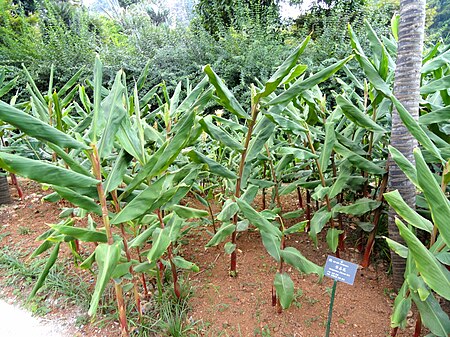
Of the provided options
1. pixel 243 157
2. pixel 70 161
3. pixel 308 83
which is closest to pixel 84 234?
pixel 70 161

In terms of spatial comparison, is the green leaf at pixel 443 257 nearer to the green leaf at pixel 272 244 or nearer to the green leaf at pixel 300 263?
the green leaf at pixel 300 263

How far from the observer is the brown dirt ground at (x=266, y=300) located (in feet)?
4.38

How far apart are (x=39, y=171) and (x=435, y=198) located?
1.08 metres

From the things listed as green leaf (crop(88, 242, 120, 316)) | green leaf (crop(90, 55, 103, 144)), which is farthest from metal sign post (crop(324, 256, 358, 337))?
green leaf (crop(90, 55, 103, 144))

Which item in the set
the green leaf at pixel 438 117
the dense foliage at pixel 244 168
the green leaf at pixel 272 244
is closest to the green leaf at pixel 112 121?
the dense foliage at pixel 244 168

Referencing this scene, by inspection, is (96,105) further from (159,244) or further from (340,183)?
(340,183)

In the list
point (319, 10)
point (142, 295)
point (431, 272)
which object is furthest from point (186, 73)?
point (431, 272)

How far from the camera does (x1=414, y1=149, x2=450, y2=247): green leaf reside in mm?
730

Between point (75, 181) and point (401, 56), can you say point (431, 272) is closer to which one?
point (401, 56)

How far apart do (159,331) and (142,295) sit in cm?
26

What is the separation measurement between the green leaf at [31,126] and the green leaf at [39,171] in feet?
0.25

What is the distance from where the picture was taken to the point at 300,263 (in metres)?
1.24

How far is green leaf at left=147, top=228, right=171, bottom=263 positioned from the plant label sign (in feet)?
2.12

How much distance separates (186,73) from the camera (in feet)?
24.3
